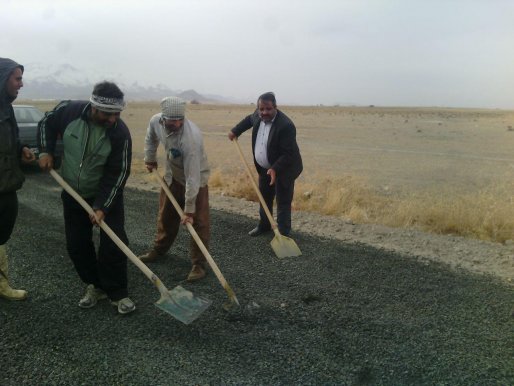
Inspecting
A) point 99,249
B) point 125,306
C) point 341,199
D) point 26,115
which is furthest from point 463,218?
point 26,115

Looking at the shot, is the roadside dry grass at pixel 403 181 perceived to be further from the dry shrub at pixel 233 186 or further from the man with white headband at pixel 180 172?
the man with white headband at pixel 180 172

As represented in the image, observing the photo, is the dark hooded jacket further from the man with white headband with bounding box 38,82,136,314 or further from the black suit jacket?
the black suit jacket

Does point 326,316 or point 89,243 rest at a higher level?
point 89,243

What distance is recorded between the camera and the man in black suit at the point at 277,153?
5.07m

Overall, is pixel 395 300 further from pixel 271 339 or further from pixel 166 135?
pixel 166 135

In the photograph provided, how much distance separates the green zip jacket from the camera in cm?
315

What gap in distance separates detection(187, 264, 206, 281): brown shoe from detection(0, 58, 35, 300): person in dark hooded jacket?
1612 millimetres

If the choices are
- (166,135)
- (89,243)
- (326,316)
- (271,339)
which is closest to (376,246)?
(326,316)

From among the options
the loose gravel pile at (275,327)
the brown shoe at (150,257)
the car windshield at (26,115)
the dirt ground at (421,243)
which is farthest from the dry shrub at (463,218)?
the car windshield at (26,115)

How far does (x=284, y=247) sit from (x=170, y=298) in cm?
181

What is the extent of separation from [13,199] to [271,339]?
2.34 m

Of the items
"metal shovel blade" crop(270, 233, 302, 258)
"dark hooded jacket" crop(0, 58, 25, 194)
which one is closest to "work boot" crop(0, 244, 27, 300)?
"dark hooded jacket" crop(0, 58, 25, 194)

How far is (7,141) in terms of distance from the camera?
3.24 m

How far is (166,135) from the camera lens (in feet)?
12.6
